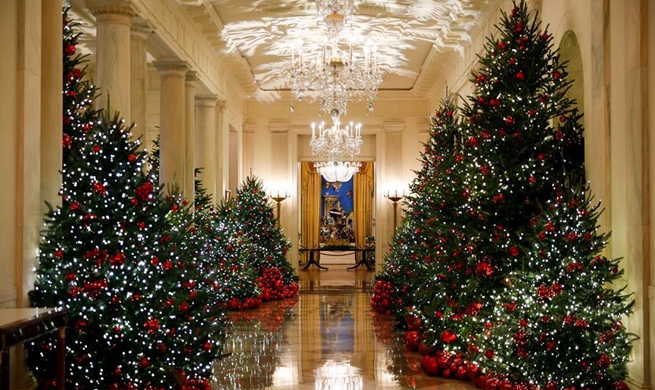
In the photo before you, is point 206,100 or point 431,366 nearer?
point 431,366

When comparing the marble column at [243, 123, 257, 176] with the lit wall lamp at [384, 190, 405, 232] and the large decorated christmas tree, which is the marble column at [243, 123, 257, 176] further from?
the large decorated christmas tree

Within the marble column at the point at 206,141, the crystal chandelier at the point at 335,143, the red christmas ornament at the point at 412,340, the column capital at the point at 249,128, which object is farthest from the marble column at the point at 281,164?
the red christmas ornament at the point at 412,340

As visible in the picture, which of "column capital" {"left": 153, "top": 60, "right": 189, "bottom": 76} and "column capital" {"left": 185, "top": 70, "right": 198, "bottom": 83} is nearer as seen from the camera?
"column capital" {"left": 153, "top": 60, "right": 189, "bottom": 76}

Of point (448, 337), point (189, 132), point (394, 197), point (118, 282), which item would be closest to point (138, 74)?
point (189, 132)

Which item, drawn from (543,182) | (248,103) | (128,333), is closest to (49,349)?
(128,333)

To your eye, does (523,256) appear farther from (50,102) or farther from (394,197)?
(394,197)

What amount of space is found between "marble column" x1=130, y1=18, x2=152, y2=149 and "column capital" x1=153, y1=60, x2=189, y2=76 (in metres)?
2.35

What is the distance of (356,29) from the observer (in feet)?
45.7

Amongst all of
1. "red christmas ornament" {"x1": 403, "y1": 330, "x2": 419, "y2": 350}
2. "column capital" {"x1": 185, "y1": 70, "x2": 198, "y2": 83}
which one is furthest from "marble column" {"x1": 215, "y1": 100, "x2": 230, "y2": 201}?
"red christmas ornament" {"x1": 403, "y1": 330, "x2": 419, "y2": 350}

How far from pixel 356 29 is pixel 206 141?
385cm

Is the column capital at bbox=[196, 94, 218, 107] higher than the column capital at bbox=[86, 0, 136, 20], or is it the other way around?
the column capital at bbox=[196, 94, 218, 107]

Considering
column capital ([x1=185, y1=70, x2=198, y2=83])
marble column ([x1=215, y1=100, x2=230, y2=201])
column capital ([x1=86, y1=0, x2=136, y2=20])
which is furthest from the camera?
marble column ([x1=215, y1=100, x2=230, y2=201])

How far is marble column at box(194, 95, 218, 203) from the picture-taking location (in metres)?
15.4

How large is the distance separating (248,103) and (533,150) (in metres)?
14.6
